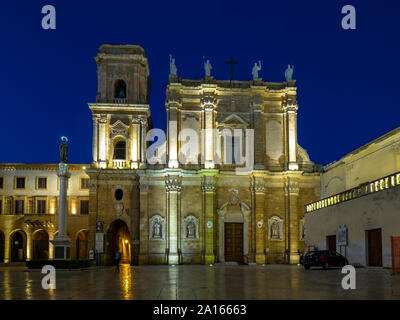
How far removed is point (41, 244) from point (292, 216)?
30.2 metres

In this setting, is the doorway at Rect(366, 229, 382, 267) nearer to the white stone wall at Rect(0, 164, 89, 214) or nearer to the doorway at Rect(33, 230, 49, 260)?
the white stone wall at Rect(0, 164, 89, 214)

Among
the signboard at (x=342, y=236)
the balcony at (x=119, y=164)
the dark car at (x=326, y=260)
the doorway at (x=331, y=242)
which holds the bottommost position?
the dark car at (x=326, y=260)

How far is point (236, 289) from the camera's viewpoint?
15406 mm

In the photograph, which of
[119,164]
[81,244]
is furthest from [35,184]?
[119,164]

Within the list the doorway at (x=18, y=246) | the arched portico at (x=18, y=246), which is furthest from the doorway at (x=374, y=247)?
the doorway at (x=18, y=246)

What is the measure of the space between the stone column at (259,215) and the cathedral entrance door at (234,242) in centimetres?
169

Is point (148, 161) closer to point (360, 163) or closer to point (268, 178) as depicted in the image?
point (268, 178)

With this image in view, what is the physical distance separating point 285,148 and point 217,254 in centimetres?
1137

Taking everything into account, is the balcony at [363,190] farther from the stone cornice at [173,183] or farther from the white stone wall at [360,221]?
the stone cornice at [173,183]

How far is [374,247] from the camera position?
2834cm

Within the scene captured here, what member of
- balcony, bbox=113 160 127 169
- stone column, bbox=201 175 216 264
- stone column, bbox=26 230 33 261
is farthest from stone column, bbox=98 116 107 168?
stone column, bbox=26 230 33 261

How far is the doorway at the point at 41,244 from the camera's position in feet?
188

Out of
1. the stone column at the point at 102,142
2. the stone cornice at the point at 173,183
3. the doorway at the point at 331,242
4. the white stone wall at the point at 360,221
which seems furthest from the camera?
the stone column at the point at 102,142

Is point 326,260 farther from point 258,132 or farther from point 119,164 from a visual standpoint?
point 119,164
